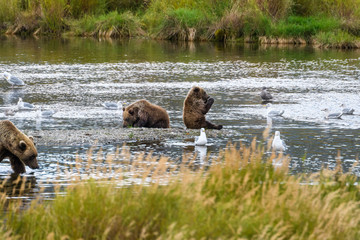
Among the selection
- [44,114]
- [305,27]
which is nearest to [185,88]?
[44,114]

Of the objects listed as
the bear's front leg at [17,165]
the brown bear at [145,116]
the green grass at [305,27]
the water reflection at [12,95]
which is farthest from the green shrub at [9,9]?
the bear's front leg at [17,165]

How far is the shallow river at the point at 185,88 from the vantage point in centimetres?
1525

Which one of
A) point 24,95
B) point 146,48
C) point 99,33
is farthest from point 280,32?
point 24,95

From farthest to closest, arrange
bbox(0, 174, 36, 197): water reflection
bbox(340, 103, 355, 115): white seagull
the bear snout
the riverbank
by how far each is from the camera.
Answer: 1. the riverbank
2. bbox(340, 103, 355, 115): white seagull
3. the bear snout
4. bbox(0, 174, 36, 197): water reflection

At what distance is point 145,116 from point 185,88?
11253 mm

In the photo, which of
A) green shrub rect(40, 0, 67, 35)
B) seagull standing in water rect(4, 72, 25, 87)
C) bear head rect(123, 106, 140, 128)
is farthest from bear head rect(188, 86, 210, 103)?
green shrub rect(40, 0, 67, 35)

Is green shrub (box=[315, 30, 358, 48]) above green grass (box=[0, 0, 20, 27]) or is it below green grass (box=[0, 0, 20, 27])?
below

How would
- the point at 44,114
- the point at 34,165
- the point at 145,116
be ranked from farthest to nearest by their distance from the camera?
the point at 44,114 → the point at 145,116 → the point at 34,165

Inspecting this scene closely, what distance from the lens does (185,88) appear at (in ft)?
92.5

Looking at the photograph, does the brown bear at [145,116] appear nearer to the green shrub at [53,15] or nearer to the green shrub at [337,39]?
the green shrub at [337,39]

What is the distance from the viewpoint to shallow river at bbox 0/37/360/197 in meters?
15.2

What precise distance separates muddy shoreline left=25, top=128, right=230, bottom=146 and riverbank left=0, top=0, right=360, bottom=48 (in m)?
32.5

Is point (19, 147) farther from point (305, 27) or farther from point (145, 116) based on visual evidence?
point (305, 27)

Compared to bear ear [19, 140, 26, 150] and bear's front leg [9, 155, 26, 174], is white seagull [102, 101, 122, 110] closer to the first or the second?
bear's front leg [9, 155, 26, 174]
